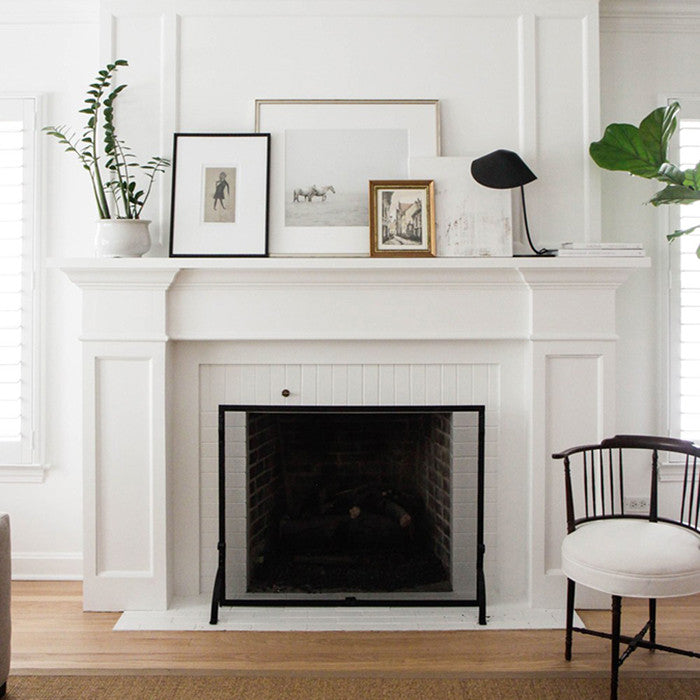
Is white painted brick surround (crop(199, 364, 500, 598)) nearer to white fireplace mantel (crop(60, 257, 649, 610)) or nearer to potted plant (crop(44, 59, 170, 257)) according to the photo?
white fireplace mantel (crop(60, 257, 649, 610))

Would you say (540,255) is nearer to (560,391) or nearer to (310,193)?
(560,391)

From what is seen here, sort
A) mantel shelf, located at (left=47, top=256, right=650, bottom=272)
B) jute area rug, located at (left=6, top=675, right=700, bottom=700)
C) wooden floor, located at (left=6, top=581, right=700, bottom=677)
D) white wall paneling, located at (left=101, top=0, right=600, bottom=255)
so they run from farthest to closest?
white wall paneling, located at (left=101, top=0, right=600, bottom=255) → mantel shelf, located at (left=47, top=256, right=650, bottom=272) → wooden floor, located at (left=6, top=581, right=700, bottom=677) → jute area rug, located at (left=6, top=675, right=700, bottom=700)

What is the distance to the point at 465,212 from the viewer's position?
3084mm

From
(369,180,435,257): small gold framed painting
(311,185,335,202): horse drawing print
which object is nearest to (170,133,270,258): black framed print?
(311,185,335,202): horse drawing print

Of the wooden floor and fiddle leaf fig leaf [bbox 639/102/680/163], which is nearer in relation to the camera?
the wooden floor

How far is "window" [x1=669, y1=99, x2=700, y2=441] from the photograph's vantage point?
342 centimetres

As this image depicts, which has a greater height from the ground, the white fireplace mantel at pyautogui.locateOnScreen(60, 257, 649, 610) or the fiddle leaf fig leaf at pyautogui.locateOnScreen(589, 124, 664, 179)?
the fiddle leaf fig leaf at pyautogui.locateOnScreen(589, 124, 664, 179)

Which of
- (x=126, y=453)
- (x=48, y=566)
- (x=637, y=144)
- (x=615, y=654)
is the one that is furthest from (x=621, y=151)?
(x=48, y=566)

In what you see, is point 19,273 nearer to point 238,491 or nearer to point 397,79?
point 238,491

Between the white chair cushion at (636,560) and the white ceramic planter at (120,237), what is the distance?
→ 6.40ft

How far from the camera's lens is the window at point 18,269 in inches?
134

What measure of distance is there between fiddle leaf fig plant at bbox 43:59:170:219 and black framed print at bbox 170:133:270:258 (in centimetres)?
12

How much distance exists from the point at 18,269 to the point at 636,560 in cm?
282

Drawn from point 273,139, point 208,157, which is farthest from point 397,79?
point 208,157
